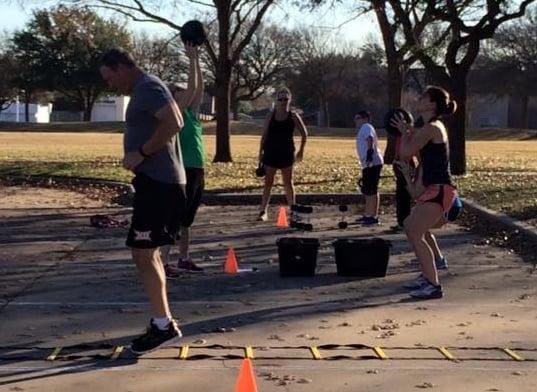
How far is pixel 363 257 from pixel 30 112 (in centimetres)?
9724

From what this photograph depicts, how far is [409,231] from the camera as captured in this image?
815cm

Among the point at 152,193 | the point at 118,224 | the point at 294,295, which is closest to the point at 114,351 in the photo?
the point at 152,193

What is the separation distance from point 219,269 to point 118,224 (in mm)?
3848

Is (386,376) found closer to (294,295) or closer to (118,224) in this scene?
(294,295)

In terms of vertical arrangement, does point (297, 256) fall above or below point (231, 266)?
above

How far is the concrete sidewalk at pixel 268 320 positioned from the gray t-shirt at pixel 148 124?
47.2 inches

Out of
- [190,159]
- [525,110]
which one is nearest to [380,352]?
[190,159]

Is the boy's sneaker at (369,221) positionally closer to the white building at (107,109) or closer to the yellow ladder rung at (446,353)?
the yellow ladder rung at (446,353)

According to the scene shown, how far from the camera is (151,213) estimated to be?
628 centimetres

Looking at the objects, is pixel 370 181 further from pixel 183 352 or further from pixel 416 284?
pixel 183 352

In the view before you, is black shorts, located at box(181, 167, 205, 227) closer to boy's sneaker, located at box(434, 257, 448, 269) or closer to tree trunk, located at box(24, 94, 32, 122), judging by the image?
boy's sneaker, located at box(434, 257, 448, 269)

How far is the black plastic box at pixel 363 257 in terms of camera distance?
9055 millimetres

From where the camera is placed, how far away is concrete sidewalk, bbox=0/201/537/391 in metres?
5.66

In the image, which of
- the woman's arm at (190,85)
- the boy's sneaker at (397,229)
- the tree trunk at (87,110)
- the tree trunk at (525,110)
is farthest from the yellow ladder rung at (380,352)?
the tree trunk at (87,110)
